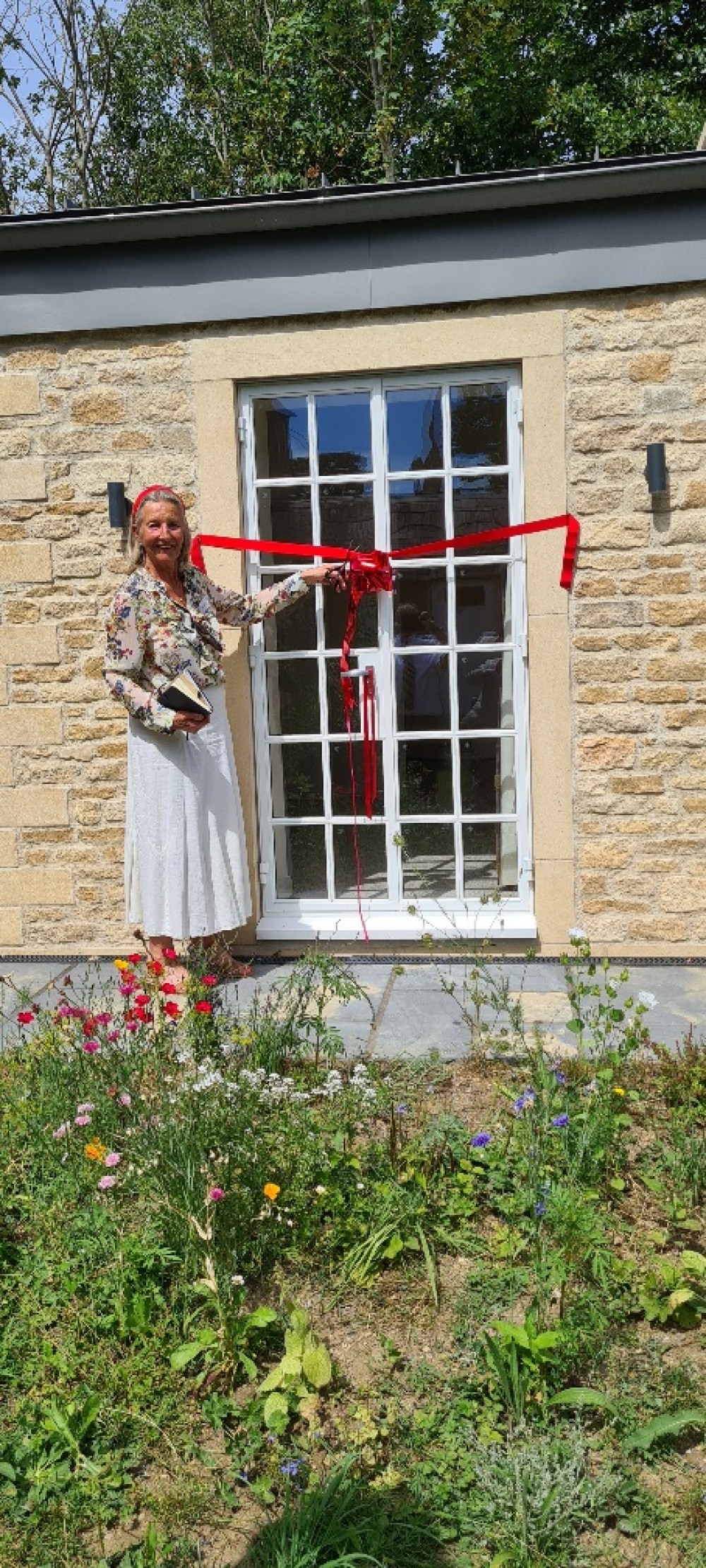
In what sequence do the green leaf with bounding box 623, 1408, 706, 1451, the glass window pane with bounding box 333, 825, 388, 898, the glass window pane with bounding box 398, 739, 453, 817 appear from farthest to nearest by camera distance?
the glass window pane with bounding box 333, 825, 388, 898, the glass window pane with bounding box 398, 739, 453, 817, the green leaf with bounding box 623, 1408, 706, 1451

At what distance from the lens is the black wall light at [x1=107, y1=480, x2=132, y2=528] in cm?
535

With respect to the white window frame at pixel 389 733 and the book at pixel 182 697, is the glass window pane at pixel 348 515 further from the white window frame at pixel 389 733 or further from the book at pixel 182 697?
the book at pixel 182 697

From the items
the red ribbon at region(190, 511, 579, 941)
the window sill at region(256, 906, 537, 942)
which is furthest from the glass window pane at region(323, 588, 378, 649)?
the window sill at region(256, 906, 537, 942)

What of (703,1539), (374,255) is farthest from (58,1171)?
(374,255)

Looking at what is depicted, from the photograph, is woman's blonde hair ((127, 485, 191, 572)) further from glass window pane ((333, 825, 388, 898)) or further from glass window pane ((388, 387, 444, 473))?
glass window pane ((333, 825, 388, 898))

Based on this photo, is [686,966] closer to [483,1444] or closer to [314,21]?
[483,1444]

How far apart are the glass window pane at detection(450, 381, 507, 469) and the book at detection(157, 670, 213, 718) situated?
158 cm

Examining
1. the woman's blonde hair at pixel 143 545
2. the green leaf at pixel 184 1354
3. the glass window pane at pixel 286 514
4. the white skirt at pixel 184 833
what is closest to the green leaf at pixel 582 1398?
the green leaf at pixel 184 1354

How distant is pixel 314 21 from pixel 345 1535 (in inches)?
707

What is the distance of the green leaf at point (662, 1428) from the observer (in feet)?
7.80

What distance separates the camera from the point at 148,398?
5.40 metres

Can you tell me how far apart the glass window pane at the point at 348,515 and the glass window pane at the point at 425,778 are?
914 mm

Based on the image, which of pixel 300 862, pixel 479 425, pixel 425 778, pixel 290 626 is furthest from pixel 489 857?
pixel 479 425

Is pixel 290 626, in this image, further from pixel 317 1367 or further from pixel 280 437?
pixel 317 1367
